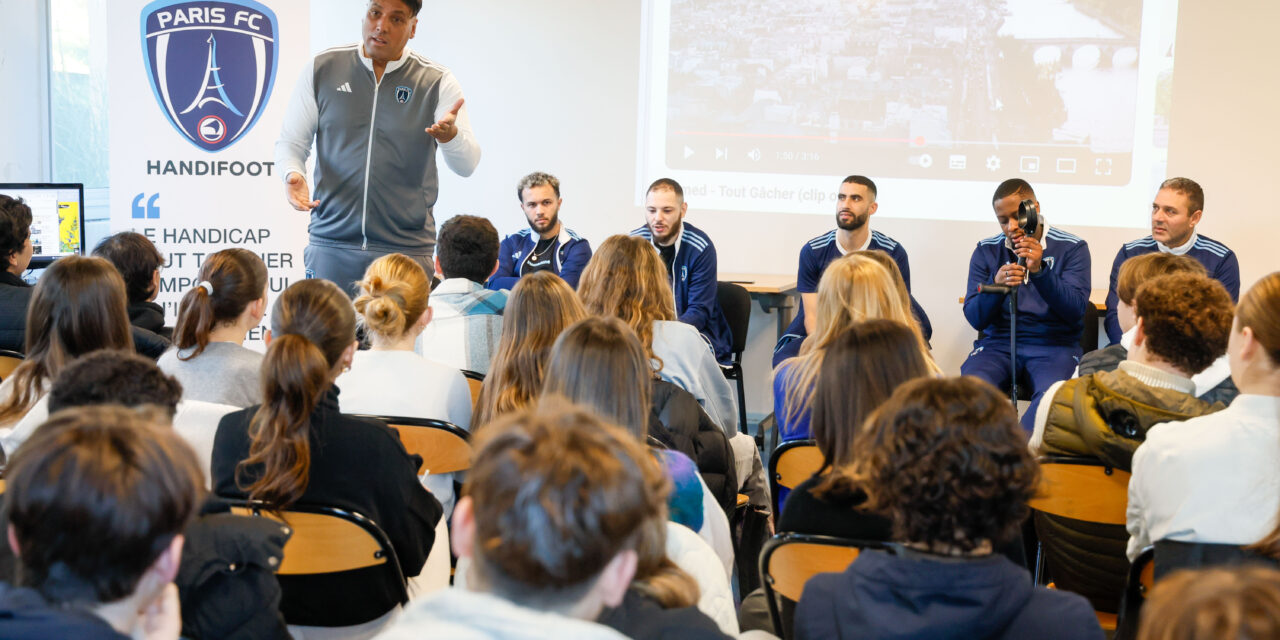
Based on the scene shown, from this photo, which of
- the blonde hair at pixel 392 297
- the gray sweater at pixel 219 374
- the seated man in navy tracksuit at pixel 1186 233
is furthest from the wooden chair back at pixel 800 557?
the seated man in navy tracksuit at pixel 1186 233

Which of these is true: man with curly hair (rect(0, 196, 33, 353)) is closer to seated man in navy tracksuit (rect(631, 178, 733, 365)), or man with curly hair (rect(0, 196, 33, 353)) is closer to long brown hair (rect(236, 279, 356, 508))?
long brown hair (rect(236, 279, 356, 508))

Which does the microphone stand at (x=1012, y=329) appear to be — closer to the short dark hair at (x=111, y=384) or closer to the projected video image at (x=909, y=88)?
the projected video image at (x=909, y=88)

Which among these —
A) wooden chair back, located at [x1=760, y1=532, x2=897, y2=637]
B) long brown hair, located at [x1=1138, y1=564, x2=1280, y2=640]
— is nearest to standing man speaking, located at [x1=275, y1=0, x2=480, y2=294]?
wooden chair back, located at [x1=760, y1=532, x2=897, y2=637]

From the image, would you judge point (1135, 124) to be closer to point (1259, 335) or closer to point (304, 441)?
point (1259, 335)

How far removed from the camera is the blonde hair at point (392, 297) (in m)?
2.43

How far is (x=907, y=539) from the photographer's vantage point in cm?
129

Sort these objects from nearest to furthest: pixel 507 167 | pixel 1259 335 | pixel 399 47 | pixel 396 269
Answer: pixel 1259 335
pixel 396 269
pixel 399 47
pixel 507 167

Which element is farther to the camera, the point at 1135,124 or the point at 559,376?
the point at 1135,124

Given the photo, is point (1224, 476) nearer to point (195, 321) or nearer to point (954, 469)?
point (954, 469)

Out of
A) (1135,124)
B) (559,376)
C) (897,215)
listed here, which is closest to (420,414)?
(559,376)

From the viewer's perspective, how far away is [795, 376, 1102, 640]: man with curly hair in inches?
47.6

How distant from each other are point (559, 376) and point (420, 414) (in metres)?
0.72

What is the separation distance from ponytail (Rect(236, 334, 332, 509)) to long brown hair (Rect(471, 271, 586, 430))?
1.78 ft

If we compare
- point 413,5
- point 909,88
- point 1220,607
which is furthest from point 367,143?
point 1220,607
